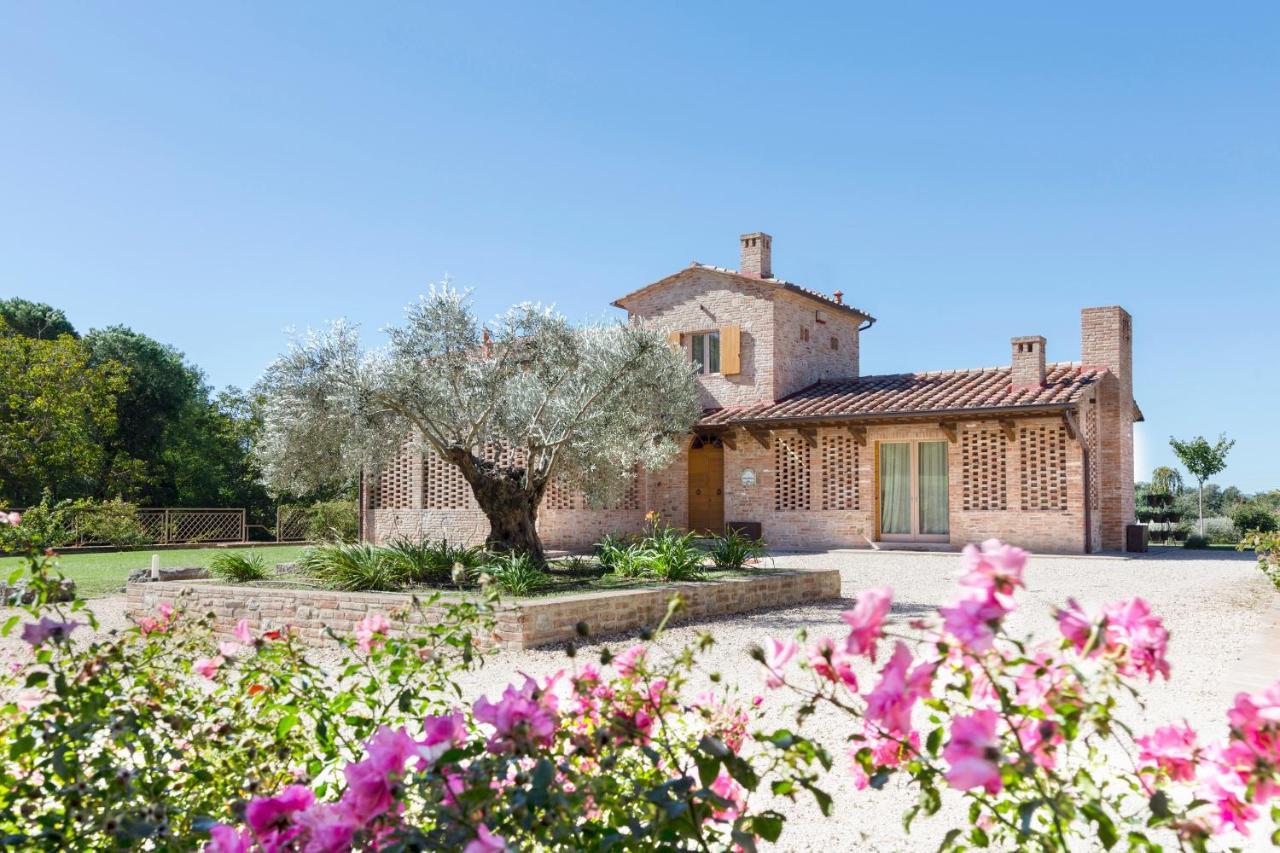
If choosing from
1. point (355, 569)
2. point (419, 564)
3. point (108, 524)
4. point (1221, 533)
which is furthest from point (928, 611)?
point (1221, 533)

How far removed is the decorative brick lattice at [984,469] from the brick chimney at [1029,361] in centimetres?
137

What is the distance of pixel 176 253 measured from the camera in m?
17.2

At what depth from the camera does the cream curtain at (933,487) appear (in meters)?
19.2

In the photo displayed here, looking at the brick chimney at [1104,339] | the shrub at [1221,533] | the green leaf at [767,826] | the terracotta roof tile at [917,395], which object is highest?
the brick chimney at [1104,339]

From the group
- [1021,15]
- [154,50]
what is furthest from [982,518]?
[154,50]

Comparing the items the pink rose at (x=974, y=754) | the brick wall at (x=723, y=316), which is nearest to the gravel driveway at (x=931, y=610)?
the pink rose at (x=974, y=754)

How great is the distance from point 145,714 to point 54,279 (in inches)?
1330

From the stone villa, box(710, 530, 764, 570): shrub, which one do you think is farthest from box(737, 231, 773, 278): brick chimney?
Result: box(710, 530, 764, 570): shrub

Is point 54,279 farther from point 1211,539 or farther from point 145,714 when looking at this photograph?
point 1211,539

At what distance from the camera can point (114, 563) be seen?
693 inches

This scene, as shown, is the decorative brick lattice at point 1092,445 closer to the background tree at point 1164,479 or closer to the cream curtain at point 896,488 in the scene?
the cream curtain at point 896,488

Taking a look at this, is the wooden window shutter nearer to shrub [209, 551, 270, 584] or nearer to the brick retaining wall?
the brick retaining wall

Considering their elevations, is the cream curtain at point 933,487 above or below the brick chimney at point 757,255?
below

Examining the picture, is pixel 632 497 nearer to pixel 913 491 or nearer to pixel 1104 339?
pixel 913 491
